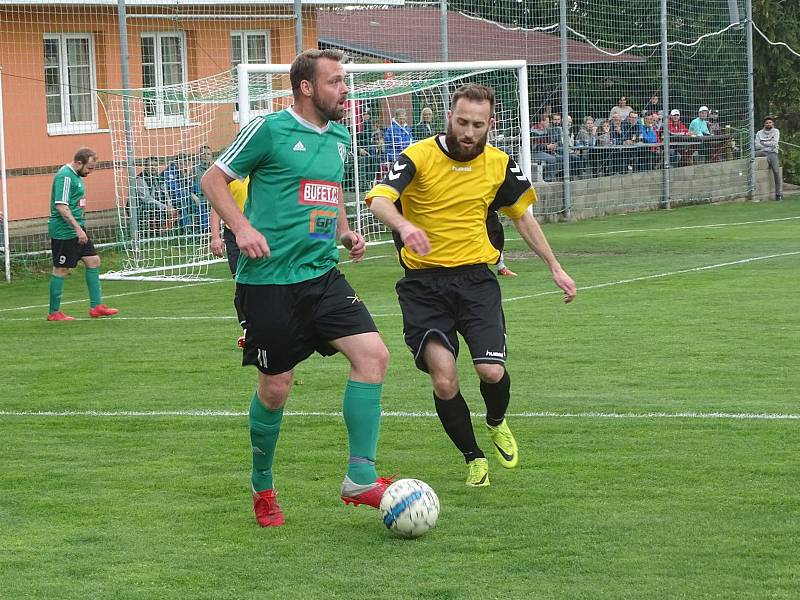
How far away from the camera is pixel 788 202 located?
95.9ft

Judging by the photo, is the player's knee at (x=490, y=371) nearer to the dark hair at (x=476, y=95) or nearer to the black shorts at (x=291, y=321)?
the black shorts at (x=291, y=321)

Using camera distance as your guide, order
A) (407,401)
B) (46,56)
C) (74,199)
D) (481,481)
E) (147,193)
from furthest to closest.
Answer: (46,56)
(147,193)
(74,199)
(407,401)
(481,481)

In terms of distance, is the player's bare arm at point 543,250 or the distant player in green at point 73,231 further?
the distant player in green at point 73,231

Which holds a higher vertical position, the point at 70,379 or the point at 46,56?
the point at 46,56

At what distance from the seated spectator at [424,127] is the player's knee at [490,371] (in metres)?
16.4

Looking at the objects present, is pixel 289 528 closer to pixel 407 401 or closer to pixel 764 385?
pixel 407 401

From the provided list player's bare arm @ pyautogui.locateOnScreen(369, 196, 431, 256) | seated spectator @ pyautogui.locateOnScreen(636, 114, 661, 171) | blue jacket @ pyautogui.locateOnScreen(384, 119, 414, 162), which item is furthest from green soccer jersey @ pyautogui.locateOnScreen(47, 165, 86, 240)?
seated spectator @ pyautogui.locateOnScreen(636, 114, 661, 171)

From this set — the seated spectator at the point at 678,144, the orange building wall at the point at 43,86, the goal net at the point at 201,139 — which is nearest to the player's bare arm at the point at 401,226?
the goal net at the point at 201,139

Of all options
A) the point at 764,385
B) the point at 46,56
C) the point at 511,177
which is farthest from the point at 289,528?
the point at 46,56

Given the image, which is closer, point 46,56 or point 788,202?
point 46,56

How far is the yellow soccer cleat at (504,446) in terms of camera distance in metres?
6.92

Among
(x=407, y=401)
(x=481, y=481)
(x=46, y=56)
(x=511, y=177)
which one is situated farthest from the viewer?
(x=46, y=56)

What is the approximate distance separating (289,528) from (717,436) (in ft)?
8.81

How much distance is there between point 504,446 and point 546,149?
751 inches
